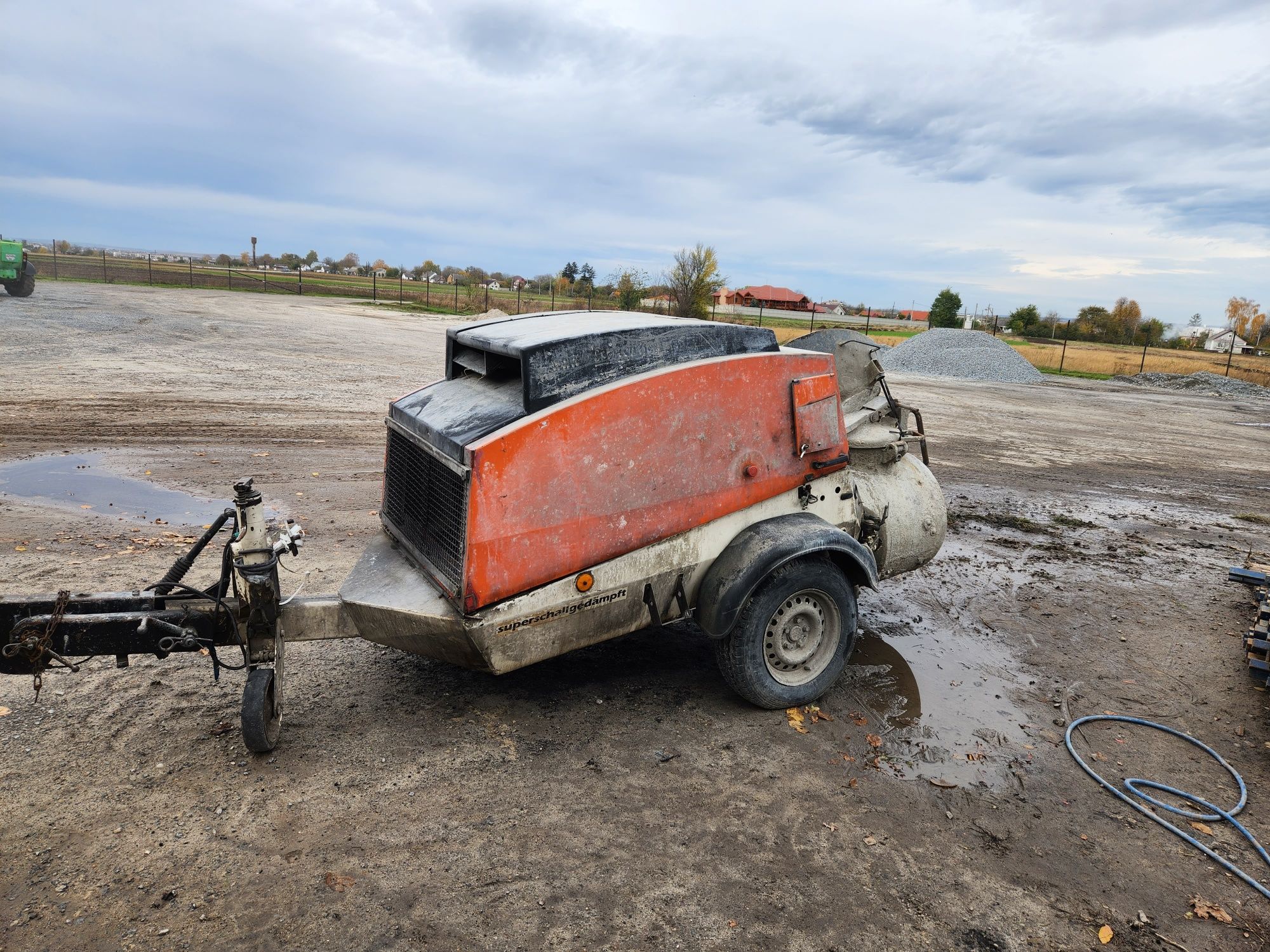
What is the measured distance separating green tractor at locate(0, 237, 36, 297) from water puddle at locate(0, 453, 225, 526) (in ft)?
73.7

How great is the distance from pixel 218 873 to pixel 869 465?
4436 mm

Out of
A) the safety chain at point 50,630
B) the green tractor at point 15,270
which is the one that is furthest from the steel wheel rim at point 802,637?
the green tractor at point 15,270

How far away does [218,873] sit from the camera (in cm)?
309

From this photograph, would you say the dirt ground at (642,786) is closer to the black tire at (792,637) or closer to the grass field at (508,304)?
the black tire at (792,637)

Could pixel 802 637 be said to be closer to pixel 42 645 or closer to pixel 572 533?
pixel 572 533

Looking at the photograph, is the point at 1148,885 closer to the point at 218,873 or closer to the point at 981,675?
the point at 981,675

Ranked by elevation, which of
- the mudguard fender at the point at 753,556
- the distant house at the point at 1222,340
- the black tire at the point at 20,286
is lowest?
the mudguard fender at the point at 753,556

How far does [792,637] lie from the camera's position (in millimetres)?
4598

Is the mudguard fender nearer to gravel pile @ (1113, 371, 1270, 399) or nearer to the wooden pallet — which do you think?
the wooden pallet

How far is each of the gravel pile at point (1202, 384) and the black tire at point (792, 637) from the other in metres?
30.3

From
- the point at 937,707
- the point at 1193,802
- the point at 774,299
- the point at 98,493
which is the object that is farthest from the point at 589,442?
the point at 774,299

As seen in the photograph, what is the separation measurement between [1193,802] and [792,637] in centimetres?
Result: 215

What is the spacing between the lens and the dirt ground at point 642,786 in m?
3.02

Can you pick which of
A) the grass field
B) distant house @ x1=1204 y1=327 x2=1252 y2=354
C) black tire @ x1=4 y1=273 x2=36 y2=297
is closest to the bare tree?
the grass field
